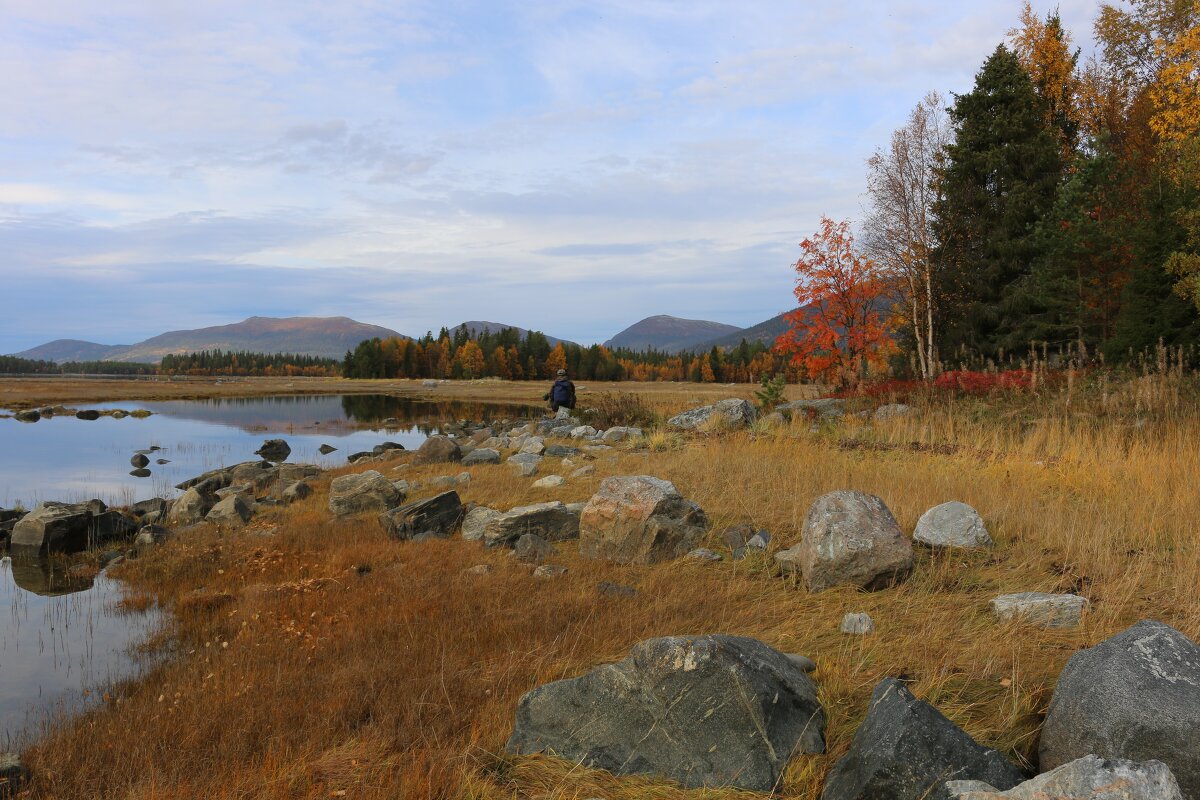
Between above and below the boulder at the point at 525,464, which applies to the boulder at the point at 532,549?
below

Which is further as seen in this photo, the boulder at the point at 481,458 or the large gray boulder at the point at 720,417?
the large gray boulder at the point at 720,417

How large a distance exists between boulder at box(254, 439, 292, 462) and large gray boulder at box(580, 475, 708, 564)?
1754cm

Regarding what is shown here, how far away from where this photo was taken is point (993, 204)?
83.4ft

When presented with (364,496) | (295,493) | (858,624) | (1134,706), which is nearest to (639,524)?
(858,624)

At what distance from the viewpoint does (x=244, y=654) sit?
5.30 metres

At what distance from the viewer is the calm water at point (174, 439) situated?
687 inches

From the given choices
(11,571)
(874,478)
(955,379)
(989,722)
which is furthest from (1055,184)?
(11,571)

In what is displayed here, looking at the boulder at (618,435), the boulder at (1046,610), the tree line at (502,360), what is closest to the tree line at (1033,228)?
the boulder at (618,435)

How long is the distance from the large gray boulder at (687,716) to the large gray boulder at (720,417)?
1178 cm

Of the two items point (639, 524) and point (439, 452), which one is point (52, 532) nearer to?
point (439, 452)

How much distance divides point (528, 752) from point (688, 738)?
32.4 inches

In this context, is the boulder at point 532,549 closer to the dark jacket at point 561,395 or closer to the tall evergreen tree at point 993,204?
the dark jacket at point 561,395

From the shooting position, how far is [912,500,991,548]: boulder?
627cm

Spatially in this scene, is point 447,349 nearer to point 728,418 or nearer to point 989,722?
point 728,418
